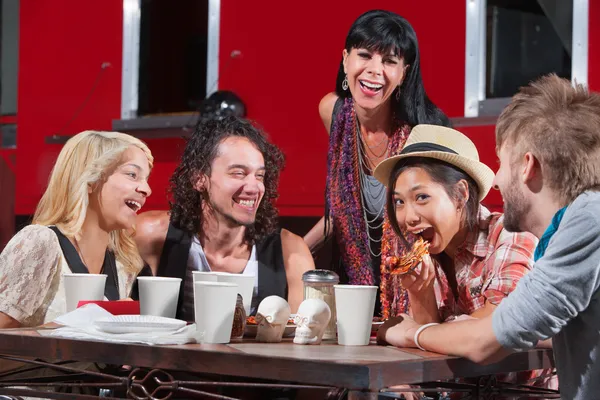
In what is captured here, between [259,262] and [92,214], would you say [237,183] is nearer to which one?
[259,262]

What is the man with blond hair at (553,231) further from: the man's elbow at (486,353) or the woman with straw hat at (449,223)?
the woman with straw hat at (449,223)

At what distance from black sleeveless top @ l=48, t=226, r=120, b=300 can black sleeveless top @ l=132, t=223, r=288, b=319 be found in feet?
0.31

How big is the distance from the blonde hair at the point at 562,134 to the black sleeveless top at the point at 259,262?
48.1 inches

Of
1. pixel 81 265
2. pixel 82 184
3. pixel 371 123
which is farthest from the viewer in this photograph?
pixel 371 123

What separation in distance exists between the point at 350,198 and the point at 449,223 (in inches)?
45.7

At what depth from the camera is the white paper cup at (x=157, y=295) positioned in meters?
2.24

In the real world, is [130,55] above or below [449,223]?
above

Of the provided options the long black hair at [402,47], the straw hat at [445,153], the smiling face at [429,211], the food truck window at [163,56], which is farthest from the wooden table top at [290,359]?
the food truck window at [163,56]

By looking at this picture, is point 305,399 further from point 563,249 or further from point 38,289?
point 563,249

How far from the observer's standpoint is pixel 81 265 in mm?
2742

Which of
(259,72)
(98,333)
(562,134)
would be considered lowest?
(98,333)

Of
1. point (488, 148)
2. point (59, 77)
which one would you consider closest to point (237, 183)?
point (488, 148)

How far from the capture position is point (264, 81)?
6.25 metres

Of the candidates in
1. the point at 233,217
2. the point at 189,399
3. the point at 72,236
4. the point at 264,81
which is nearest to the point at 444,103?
the point at 264,81
